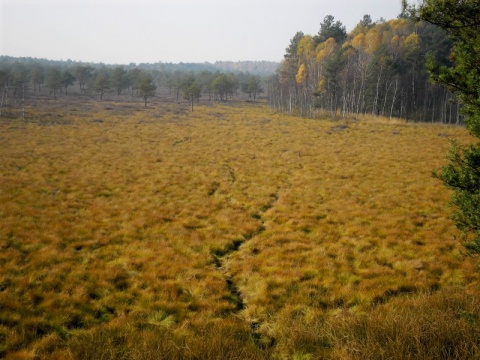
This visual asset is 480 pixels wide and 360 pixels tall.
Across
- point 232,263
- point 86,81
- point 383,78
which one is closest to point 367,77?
point 383,78

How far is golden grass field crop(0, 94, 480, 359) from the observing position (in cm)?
629

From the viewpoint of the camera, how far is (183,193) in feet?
65.1

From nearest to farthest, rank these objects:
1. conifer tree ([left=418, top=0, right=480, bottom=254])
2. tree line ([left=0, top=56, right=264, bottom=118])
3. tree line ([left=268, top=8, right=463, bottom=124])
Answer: conifer tree ([left=418, top=0, right=480, bottom=254]) → tree line ([left=268, top=8, right=463, bottom=124]) → tree line ([left=0, top=56, right=264, bottom=118])

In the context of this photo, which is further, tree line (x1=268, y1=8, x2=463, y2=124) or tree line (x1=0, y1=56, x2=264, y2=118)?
tree line (x1=0, y1=56, x2=264, y2=118)

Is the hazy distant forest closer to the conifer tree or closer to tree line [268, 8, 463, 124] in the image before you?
tree line [268, 8, 463, 124]

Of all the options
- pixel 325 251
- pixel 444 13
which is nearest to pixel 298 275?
pixel 325 251

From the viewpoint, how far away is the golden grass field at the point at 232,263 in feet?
20.6

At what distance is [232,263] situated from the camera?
11.2m

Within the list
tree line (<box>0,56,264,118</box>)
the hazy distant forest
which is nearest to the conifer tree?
the hazy distant forest

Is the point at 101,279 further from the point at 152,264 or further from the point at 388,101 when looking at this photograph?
the point at 388,101

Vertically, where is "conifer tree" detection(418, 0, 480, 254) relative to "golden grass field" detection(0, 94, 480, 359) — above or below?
above

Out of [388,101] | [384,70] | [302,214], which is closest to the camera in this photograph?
[302,214]

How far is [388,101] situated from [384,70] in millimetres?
7574

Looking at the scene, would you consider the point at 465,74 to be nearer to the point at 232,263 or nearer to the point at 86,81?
the point at 232,263
